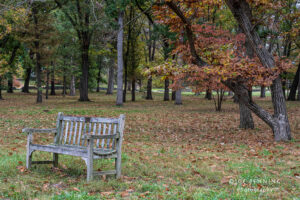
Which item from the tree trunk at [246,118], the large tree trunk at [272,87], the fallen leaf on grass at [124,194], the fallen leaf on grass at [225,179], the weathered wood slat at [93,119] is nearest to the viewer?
the fallen leaf on grass at [124,194]

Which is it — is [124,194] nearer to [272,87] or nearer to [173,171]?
[173,171]

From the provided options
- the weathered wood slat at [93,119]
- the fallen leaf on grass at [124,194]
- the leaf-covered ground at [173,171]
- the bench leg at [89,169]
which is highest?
the weathered wood slat at [93,119]

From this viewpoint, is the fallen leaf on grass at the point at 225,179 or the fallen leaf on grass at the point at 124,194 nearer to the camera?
the fallen leaf on grass at the point at 124,194

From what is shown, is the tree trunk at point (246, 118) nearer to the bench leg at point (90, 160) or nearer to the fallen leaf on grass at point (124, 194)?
the bench leg at point (90, 160)

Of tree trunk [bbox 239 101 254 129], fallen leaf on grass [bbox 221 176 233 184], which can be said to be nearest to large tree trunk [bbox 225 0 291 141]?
tree trunk [bbox 239 101 254 129]

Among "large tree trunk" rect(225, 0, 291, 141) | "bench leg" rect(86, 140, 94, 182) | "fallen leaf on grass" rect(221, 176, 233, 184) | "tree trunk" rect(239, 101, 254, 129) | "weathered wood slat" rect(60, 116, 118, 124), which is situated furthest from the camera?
"tree trunk" rect(239, 101, 254, 129)

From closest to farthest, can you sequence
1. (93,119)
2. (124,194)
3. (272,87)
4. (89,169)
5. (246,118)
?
(124,194) → (89,169) → (93,119) → (272,87) → (246,118)

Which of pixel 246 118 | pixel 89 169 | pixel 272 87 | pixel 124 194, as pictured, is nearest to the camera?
pixel 124 194

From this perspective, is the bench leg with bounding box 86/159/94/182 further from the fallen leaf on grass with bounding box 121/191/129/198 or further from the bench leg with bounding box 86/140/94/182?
the fallen leaf on grass with bounding box 121/191/129/198

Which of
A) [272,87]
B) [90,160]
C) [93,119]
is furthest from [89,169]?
[272,87]

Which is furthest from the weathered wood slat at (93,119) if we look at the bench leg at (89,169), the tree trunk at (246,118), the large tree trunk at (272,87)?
the tree trunk at (246,118)

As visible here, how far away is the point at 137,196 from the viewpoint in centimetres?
379

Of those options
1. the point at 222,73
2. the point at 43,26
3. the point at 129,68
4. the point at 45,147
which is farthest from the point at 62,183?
the point at 129,68

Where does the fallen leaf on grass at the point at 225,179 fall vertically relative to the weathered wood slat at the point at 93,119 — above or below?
below
